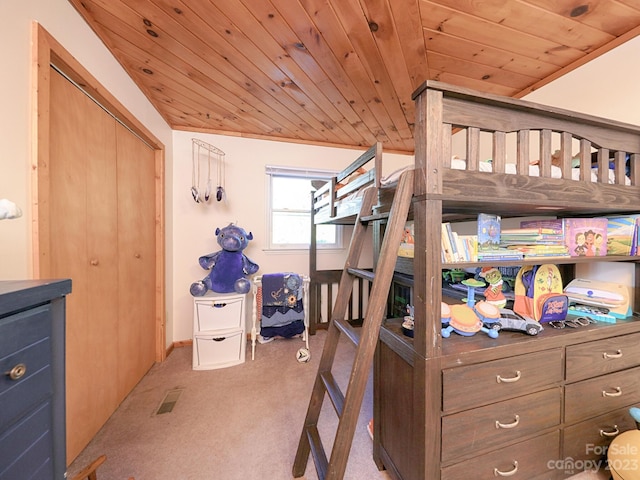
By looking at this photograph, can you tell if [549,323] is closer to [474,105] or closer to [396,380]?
[396,380]

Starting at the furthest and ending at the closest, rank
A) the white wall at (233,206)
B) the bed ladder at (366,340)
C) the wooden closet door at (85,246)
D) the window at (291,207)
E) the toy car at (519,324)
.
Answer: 1. the window at (291,207)
2. the white wall at (233,206)
3. the wooden closet door at (85,246)
4. the toy car at (519,324)
5. the bed ladder at (366,340)

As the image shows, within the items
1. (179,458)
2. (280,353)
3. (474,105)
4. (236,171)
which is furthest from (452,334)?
(236,171)

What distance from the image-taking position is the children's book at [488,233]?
3.73 feet

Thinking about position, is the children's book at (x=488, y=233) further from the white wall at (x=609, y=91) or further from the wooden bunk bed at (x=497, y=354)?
the white wall at (x=609, y=91)

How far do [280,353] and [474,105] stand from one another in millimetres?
2627

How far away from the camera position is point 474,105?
38.8 inches

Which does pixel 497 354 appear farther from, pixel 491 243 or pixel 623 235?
pixel 623 235

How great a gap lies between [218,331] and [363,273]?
1818mm

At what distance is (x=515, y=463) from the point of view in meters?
1.10

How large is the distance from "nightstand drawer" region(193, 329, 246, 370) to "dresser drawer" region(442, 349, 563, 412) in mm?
1948

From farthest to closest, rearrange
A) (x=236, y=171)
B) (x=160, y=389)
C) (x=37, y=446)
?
(x=236, y=171) → (x=160, y=389) → (x=37, y=446)

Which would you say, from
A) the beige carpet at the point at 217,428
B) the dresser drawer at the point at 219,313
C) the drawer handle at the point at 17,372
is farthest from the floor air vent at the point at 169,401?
the drawer handle at the point at 17,372

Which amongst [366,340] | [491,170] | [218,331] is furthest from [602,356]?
[218,331]

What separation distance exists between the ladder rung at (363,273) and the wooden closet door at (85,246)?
1504mm
